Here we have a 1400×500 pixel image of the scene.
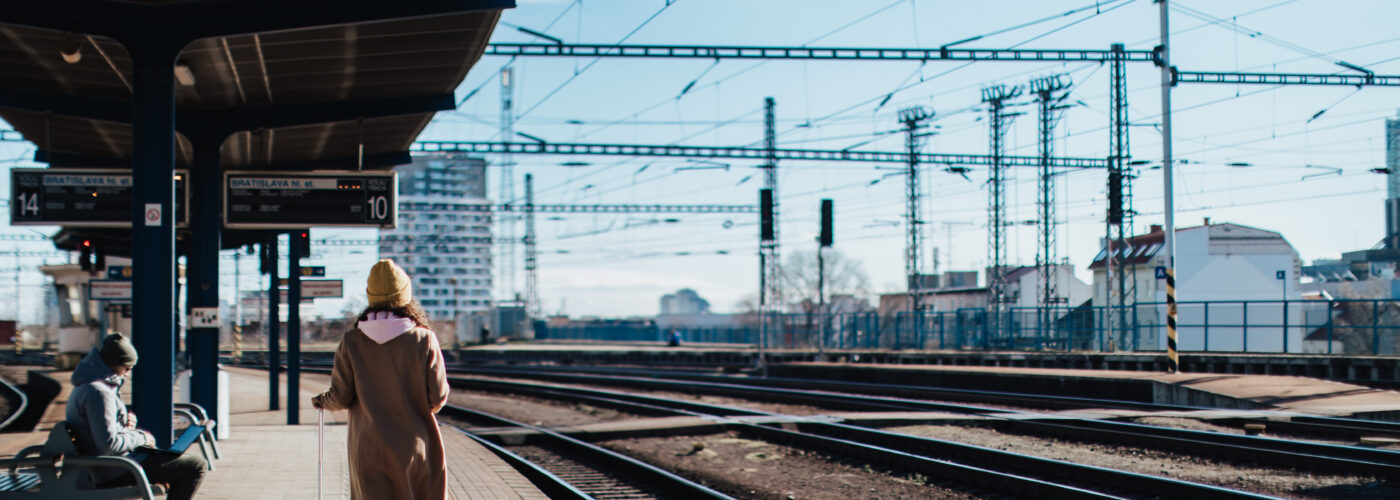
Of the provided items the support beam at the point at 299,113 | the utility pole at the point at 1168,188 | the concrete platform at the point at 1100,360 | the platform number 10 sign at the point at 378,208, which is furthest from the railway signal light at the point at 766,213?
the support beam at the point at 299,113

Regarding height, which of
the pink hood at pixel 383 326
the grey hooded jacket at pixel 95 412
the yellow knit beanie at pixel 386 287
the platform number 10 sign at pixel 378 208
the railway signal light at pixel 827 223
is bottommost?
the grey hooded jacket at pixel 95 412

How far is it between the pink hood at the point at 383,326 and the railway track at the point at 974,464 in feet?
21.8

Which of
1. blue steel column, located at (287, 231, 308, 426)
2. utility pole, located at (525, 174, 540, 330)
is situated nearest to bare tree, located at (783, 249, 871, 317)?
utility pole, located at (525, 174, 540, 330)

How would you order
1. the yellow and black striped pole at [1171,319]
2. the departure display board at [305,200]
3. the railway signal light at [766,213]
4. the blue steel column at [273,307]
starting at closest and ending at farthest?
the departure display board at [305,200] → the blue steel column at [273,307] → the yellow and black striped pole at [1171,319] → the railway signal light at [766,213]

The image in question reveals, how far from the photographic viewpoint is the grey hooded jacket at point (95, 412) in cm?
599

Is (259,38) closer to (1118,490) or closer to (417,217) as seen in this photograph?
(1118,490)

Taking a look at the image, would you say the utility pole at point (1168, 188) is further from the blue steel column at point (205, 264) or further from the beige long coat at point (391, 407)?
the beige long coat at point (391, 407)

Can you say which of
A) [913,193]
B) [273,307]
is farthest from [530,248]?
[273,307]

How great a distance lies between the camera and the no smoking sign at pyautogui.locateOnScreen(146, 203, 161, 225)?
29.3ft

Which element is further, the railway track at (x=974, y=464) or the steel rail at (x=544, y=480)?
the steel rail at (x=544, y=480)

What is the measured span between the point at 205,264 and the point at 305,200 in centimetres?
123

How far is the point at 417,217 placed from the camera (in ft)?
648

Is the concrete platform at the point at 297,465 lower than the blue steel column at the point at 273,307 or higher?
lower

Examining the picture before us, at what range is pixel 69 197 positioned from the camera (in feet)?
38.4
